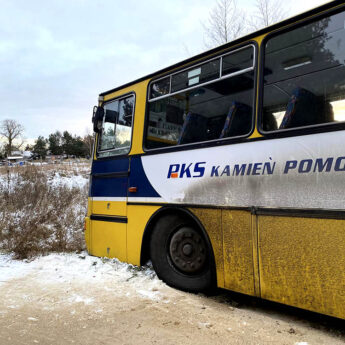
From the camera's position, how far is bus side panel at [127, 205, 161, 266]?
402 centimetres

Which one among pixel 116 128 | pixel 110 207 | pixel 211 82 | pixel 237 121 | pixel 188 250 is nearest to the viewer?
pixel 237 121

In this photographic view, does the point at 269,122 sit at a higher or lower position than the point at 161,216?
higher

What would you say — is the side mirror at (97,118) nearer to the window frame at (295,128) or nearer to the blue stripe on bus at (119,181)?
the blue stripe on bus at (119,181)

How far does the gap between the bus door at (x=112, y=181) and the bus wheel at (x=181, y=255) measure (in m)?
0.68

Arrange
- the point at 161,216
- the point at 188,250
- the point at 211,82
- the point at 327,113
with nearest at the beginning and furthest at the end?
1. the point at 327,113
2. the point at 211,82
3. the point at 188,250
4. the point at 161,216

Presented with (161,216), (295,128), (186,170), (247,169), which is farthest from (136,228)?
(295,128)

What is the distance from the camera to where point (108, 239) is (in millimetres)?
4621

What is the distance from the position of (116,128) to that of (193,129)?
5.24 feet

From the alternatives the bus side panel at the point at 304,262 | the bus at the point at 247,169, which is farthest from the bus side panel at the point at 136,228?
the bus side panel at the point at 304,262

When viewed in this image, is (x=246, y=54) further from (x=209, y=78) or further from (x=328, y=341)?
(x=328, y=341)

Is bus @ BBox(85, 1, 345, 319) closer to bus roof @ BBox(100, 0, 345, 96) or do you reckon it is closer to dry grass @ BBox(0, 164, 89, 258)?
bus roof @ BBox(100, 0, 345, 96)

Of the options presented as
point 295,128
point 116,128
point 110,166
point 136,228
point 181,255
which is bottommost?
point 181,255

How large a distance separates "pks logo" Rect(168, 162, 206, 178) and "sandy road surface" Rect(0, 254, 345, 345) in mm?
1392

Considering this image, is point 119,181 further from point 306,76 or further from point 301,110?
point 306,76
